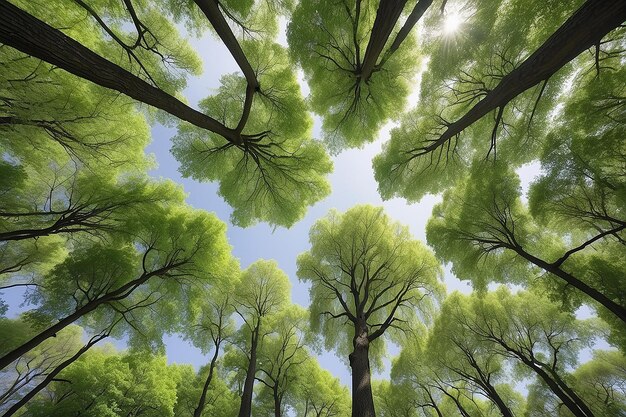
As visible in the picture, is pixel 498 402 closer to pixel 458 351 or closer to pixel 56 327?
pixel 458 351

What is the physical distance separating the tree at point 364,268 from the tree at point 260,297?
3.59 m

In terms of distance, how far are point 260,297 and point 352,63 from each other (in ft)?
36.3

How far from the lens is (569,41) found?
289 centimetres

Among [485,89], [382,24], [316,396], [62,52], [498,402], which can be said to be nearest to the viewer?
[62,52]

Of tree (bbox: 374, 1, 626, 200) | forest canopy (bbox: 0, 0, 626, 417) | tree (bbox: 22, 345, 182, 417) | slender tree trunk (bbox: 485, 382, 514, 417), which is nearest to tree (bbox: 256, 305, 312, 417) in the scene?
forest canopy (bbox: 0, 0, 626, 417)

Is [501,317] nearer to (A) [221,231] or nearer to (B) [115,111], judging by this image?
(A) [221,231]

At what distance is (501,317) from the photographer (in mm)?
10148

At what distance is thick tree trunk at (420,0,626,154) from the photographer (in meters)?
2.54

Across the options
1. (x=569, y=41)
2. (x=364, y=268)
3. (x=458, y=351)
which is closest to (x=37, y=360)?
(x=364, y=268)

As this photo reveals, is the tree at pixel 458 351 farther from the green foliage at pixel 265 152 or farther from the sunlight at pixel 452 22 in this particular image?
the sunlight at pixel 452 22

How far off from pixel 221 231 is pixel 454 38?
8744 millimetres

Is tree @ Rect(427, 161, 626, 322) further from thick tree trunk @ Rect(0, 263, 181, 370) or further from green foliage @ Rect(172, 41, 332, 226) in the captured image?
thick tree trunk @ Rect(0, 263, 181, 370)

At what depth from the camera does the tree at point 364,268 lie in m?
8.67

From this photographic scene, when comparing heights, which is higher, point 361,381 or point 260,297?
point 260,297
